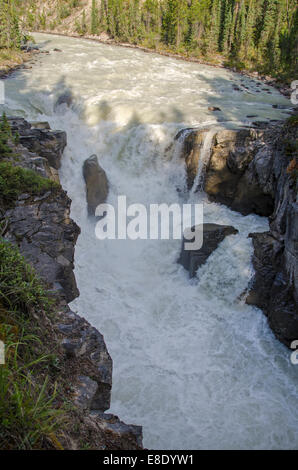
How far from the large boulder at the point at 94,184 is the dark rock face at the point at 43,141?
1148mm

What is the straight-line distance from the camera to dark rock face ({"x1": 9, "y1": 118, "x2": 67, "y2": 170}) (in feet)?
38.9

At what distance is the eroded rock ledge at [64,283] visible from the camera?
3.75m

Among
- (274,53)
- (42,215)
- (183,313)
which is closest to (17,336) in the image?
(42,215)

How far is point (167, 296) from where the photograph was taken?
1035 cm

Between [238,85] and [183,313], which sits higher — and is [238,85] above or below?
above

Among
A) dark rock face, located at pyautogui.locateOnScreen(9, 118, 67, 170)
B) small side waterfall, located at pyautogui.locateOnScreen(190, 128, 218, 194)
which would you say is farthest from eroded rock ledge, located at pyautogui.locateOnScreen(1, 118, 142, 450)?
small side waterfall, located at pyautogui.locateOnScreen(190, 128, 218, 194)

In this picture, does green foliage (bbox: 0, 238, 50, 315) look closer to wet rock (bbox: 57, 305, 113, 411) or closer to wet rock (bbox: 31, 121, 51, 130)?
wet rock (bbox: 57, 305, 113, 411)

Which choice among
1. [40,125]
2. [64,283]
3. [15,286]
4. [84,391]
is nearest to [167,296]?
[64,283]

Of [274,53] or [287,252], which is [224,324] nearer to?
[287,252]

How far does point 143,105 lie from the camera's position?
1795cm

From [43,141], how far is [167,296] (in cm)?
730

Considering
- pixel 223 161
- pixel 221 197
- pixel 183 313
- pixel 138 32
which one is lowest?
pixel 183 313

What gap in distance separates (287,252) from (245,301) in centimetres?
188

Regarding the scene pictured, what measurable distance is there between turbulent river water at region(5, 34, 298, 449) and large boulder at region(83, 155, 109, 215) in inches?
10.4
